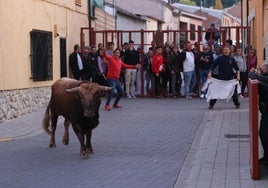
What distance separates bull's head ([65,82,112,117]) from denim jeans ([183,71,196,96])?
13.0m

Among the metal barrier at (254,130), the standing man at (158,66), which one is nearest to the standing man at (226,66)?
the standing man at (158,66)

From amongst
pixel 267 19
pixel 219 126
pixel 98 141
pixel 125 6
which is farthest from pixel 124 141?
pixel 125 6

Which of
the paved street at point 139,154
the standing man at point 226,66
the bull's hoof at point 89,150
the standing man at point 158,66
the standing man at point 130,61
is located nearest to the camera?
the paved street at point 139,154

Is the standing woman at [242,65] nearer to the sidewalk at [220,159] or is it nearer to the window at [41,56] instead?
the window at [41,56]

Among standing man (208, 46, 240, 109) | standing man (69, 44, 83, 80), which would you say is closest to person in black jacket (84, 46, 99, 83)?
standing man (69, 44, 83, 80)

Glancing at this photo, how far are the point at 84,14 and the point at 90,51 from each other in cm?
275

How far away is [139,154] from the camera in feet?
38.2

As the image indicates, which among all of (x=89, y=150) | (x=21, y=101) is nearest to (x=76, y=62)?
(x=21, y=101)

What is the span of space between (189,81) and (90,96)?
1323cm

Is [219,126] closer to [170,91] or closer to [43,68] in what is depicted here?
[43,68]

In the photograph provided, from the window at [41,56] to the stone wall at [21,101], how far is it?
417 mm

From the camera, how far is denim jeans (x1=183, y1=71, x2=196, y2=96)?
78.8ft

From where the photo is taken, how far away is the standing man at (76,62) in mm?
23172

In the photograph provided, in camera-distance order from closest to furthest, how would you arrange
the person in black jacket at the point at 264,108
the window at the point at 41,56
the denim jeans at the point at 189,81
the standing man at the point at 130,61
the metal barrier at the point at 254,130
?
the metal barrier at the point at 254,130
the person in black jacket at the point at 264,108
the window at the point at 41,56
the denim jeans at the point at 189,81
the standing man at the point at 130,61
